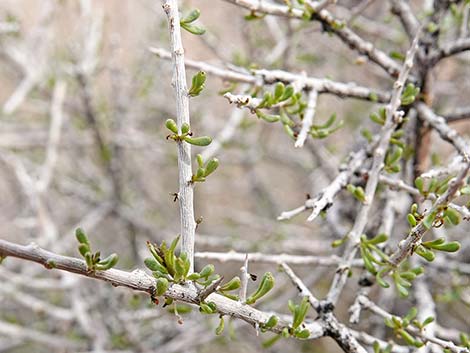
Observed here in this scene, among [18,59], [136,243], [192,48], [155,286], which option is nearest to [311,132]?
[155,286]

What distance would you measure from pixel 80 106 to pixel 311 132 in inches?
58.8

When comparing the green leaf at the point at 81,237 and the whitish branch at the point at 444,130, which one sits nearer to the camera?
the green leaf at the point at 81,237

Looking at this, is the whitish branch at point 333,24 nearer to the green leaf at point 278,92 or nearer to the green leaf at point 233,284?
the green leaf at point 278,92

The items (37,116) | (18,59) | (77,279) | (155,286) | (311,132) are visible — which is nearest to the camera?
(155,286)

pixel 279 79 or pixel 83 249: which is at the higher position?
pixel 279 79

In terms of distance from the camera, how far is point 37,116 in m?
2.76

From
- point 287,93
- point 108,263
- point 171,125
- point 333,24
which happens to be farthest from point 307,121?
point 108,263

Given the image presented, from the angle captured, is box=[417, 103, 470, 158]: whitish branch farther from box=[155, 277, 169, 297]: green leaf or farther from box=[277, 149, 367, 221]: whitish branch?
box=[155, 277, 169, 297]: green leaf

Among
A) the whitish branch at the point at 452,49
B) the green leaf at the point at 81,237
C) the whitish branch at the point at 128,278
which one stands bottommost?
the whitish branch at the point at 128,278

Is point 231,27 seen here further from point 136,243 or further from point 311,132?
point 311,132


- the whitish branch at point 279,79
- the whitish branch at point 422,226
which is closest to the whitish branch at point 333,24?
the whitish branch at point 279,79

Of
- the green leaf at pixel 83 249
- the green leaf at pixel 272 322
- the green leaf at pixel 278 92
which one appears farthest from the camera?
the green leaf at pixel 278 92

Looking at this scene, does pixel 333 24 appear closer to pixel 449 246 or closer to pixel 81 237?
pixel 449 246

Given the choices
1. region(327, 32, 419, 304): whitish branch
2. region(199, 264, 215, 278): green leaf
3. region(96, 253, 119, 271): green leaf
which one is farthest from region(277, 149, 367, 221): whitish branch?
region(96, 253, 119, 271): green leaf
